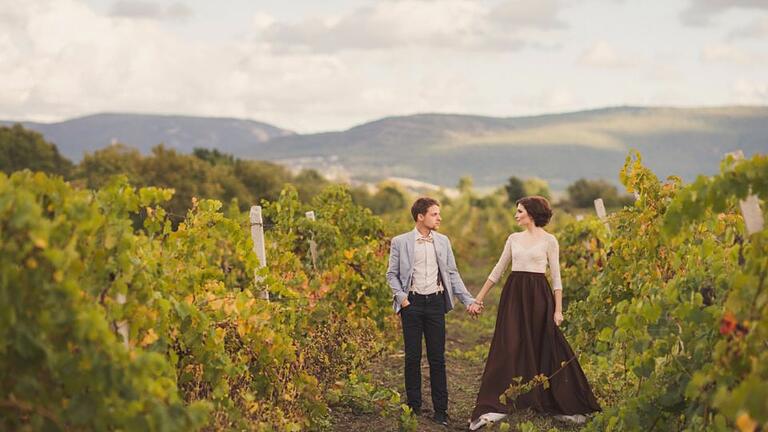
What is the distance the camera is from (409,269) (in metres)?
7.12

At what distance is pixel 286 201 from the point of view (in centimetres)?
1139

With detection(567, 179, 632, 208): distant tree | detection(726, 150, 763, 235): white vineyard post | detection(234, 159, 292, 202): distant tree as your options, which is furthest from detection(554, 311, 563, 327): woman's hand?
detection(567, 179, 632, 208): distant tree

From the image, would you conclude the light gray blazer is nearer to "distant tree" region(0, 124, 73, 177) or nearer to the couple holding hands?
the couple holding hands

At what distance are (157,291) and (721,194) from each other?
268 cm

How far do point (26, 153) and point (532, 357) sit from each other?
187ft

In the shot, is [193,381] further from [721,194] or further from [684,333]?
[721,194]

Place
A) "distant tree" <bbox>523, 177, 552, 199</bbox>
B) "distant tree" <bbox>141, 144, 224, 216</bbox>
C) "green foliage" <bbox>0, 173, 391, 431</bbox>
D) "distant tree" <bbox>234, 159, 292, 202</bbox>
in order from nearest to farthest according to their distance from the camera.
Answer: "green foliage" <bbox>0, 173, 391, 431</bbox>
"distant tree" <bbox>141, 144, 224, 216</bbox>
"distant tree" <bbox>234, 159, 292, 202</bbox>
"distant tree" <bbox>523, 177, 552, 199</bbox>

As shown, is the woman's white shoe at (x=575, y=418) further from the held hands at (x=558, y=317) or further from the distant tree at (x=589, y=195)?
the distant tree at (x=589, y=195)

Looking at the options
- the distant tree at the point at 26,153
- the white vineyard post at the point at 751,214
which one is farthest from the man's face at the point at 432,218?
the distant tree at the point at 26,153

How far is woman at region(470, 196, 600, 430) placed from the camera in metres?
7.15

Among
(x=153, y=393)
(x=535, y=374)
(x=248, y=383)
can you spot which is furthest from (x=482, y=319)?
(x=153, y=393)

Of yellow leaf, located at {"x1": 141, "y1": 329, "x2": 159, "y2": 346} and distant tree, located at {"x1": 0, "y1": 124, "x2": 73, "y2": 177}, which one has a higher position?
distant tree, located at {"x1": 0, "y1": 124, "x2": 73, "y2": 177}

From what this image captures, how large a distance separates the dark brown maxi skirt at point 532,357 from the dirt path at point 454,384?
168 millimetres

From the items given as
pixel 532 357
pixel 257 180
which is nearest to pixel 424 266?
pixel 532 357
